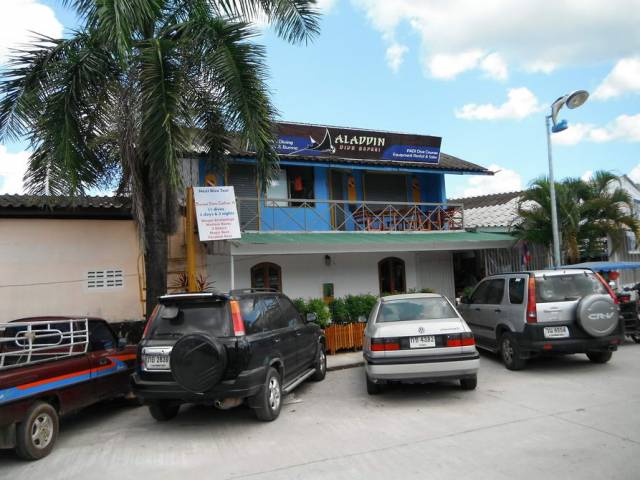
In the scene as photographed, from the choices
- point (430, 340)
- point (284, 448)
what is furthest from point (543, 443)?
point (284, 448)

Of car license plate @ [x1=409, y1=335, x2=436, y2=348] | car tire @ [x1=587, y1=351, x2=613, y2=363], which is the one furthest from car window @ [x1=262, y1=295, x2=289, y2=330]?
car tire @ [x1=587, y1=351, x2=613, y2=363]

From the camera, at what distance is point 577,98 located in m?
11.7

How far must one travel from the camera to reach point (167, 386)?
5.80 m

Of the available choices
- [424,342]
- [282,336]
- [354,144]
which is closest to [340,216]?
[354,144]

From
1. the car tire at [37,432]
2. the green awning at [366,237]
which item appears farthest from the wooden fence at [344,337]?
the car tire at [37,432]

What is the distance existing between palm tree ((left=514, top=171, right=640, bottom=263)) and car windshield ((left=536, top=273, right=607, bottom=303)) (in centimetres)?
649

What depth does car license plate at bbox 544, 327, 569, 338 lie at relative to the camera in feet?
25.6

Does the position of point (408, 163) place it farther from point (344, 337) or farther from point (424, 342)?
point (424, 342)

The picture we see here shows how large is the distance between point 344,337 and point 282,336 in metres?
Result: 4.27

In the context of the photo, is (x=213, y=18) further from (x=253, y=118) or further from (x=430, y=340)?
(x=430, y=340)

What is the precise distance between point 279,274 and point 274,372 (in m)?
7.58

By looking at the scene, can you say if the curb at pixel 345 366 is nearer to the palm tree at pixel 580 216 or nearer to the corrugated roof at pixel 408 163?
the corrugated roof at pixel 408 163

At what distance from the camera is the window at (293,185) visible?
14422 millimetres

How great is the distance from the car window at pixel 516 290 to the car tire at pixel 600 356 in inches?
71.7
